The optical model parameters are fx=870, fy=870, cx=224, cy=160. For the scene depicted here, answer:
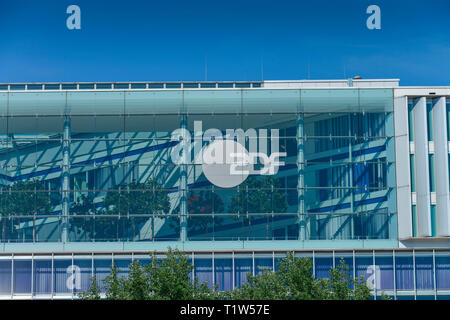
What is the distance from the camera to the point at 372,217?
60000 mm

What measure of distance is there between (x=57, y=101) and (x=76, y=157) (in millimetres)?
4280

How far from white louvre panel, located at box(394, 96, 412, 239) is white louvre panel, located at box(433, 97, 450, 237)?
193 cm

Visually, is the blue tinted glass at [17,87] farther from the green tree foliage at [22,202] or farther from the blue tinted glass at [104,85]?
the green tree foliage at [22,202]

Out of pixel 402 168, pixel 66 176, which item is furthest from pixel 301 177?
pixel 66 176

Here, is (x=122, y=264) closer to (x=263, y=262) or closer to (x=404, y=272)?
(x=263, y=262)

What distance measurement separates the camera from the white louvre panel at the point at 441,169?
58.8 m

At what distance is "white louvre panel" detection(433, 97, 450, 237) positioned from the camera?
5884 centimetres

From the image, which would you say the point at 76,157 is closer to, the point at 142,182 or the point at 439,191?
the point at 142,182

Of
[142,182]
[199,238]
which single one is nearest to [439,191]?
[199,238]

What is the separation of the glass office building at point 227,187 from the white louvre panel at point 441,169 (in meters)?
0.10

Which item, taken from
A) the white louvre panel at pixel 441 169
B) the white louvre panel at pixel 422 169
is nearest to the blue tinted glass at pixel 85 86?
the white louvre panel at pixel 422 169

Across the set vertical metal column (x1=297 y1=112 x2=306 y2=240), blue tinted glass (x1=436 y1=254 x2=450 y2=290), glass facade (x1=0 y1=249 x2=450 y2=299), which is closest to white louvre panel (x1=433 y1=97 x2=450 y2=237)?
blue tinted glass (x1=436 y1=254 x2=450 y2=290)

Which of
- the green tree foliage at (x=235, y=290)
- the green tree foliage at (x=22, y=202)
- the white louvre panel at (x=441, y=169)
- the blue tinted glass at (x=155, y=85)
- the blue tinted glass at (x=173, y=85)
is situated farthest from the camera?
the blue tinted glass at (x=173, y=85)

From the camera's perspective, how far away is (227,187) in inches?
2355
